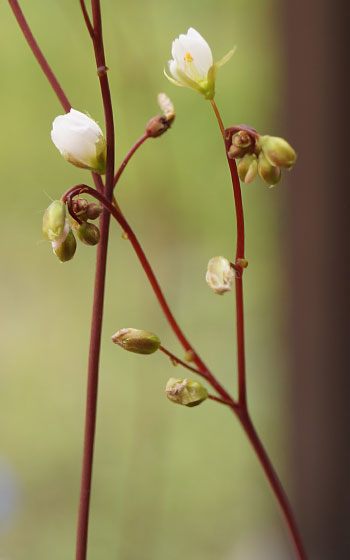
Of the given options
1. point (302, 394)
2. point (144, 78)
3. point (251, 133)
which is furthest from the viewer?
point (302, 394)

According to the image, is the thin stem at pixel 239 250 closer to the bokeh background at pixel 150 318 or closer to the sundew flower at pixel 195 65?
the sundew flower at pixel 195 65

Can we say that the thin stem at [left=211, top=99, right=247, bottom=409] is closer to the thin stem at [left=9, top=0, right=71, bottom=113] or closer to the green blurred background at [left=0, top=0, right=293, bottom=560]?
the thin stem at [left=9, top=0, right=71, bottom=113]

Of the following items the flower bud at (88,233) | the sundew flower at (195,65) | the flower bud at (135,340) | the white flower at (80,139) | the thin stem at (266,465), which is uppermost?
the sundew flower at (195,65)

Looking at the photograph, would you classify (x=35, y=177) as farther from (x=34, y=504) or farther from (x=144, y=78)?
(x=34, y=504)

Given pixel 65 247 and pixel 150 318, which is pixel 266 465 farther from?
pixel 150 318

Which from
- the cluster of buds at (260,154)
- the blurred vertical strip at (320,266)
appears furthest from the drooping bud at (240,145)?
the blurred vertical strip at (320,266)

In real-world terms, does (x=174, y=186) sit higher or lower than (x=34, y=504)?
higher

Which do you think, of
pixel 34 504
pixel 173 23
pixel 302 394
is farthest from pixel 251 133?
pixel 34 504

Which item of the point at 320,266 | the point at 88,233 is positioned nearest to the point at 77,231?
the point at 88,233
